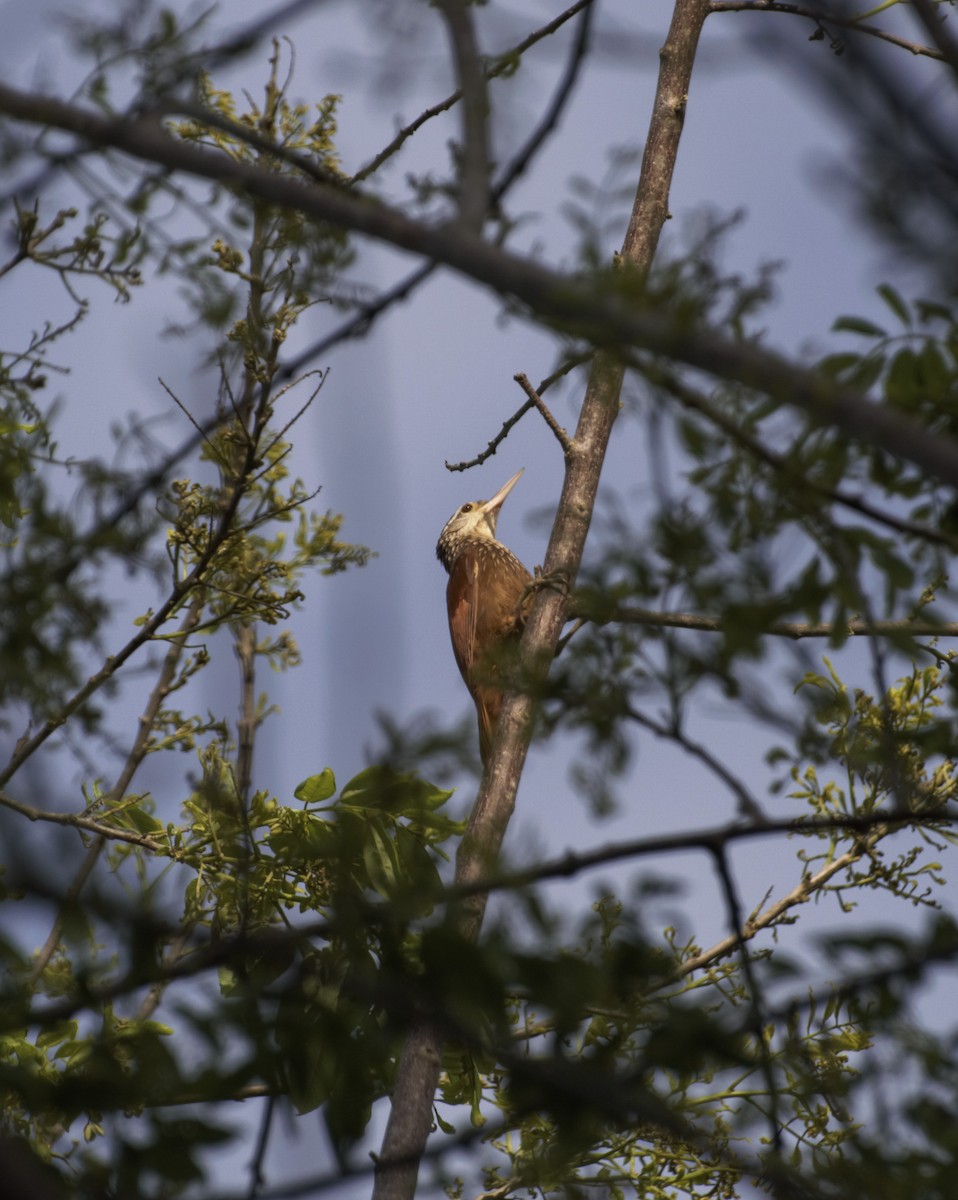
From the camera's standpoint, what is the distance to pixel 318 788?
3867mm

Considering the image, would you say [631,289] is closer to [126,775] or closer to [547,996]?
[547,996]

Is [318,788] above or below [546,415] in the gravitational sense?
below

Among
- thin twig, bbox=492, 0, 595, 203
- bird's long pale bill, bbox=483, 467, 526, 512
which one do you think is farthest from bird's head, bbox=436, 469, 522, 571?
thin twig, bbox=492, 0, 595, 203

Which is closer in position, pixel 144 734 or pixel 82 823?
pixel 82 823

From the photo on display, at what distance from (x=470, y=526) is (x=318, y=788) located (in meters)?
4.67

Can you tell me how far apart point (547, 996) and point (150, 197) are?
183 cm

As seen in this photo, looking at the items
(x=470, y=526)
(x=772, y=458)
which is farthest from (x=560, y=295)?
(x=470, y=526)

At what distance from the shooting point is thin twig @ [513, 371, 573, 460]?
4.12 m

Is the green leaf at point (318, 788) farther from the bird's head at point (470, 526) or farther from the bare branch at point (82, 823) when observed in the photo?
the bird's head at point (470, 526)

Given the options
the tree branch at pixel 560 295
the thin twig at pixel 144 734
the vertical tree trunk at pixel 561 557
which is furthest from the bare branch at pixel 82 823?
the tree branch at pixel 560 295

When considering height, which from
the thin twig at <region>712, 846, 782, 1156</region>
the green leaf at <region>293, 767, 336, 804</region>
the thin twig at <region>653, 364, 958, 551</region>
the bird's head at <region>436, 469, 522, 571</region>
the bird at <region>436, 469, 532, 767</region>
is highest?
the bird's head at <region>436, 469, 522, 571</region>

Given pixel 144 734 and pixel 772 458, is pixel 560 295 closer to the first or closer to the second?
pixel 772 458

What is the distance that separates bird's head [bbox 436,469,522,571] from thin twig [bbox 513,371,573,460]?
3670 mm

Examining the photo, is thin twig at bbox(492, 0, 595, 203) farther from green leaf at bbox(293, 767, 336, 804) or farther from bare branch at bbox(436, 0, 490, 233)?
green leaf at bbox(293, 767, 336, 804)
